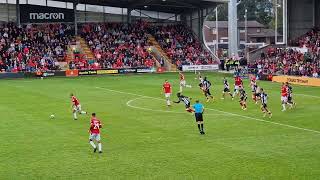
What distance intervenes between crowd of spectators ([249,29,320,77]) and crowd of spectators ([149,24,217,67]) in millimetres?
9517

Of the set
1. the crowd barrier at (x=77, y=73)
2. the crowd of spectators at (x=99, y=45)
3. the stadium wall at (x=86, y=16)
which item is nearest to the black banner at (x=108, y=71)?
the crowd barrier at (x=77, y=73)

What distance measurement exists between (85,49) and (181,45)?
14.9 metres

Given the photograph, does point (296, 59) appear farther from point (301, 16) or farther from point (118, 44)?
point (118, 44)

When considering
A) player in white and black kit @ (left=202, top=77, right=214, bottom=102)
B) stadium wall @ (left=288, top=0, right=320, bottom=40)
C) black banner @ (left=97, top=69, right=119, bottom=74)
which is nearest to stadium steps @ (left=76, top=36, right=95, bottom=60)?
black banner @ (left=97, top=69, right=119, bottom=74)

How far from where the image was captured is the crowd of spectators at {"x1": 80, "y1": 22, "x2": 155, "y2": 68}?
73.8 meters

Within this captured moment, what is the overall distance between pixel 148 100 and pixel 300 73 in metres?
24.0

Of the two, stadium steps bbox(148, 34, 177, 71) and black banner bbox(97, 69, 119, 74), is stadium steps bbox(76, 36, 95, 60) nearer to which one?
black banner bbox(97, 69, 119, 74)

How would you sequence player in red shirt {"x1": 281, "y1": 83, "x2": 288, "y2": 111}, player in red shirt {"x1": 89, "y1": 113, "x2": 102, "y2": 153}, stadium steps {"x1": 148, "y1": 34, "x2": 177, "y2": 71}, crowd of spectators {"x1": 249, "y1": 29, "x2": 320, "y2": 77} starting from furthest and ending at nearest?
stadium steps {"x1": 148, "y1": 34, "x2": 177, "y2": 71}
crowd of spectators {"x1": 249, "y1": 29, "x2": 320, "y2": 77}
player in red shirt {"x1": 281, "y1": 83, "x2": 288, "y2": 111}
player in red shirt {"x1": 89, "y1": 113, "x2": 102, "y2": 153}

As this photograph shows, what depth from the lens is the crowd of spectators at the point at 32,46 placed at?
224 ft

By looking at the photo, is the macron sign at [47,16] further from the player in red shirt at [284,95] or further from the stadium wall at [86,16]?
the player in red shirt at [284,95]

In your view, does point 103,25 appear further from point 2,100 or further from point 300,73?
point 2,100

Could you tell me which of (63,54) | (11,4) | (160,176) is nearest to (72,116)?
(160,176)

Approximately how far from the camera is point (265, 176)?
1802 centimetres

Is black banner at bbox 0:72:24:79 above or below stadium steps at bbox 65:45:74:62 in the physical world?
below
